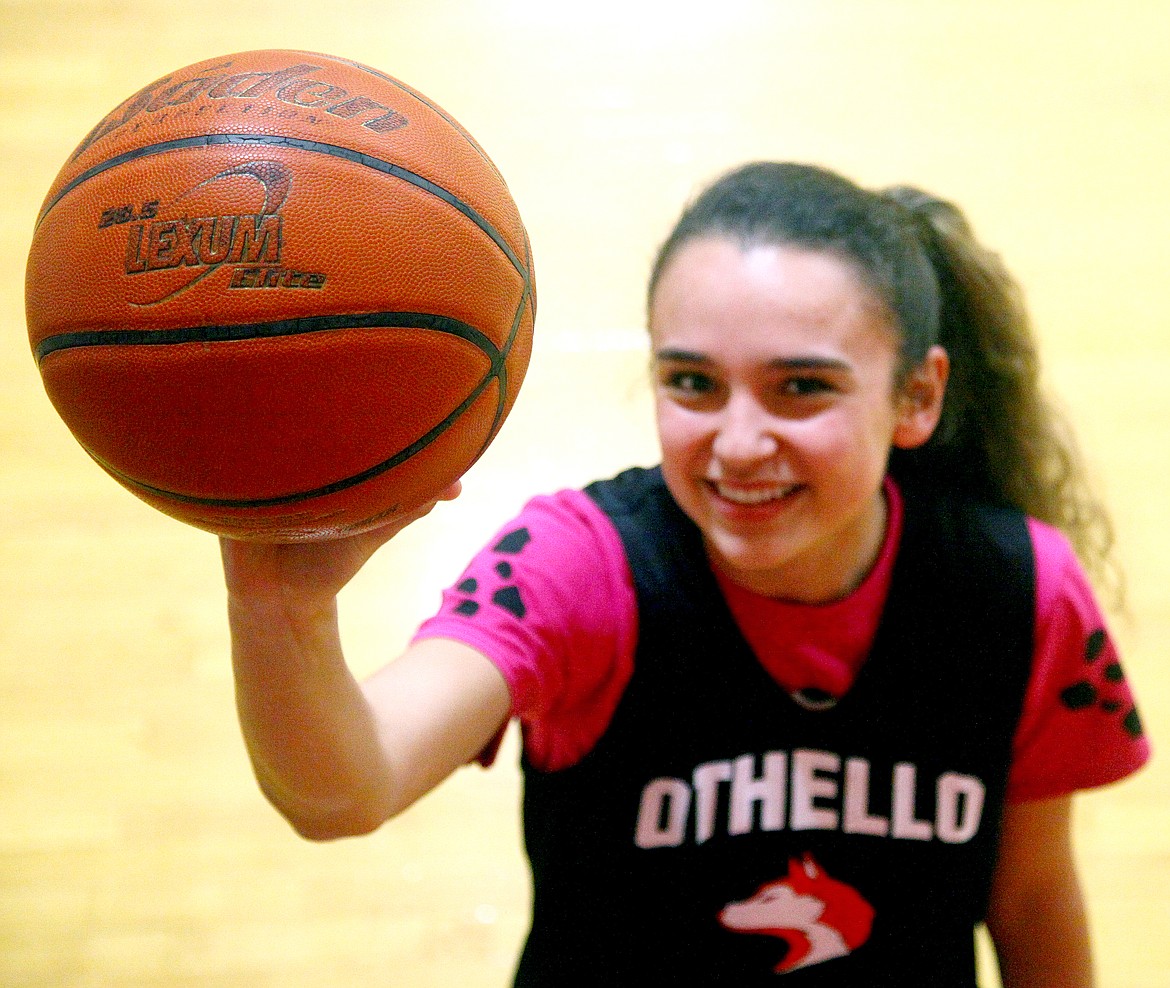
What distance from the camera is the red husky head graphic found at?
97cm

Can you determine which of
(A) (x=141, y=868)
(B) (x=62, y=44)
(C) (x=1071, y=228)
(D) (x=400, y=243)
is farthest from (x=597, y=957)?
(B) (x=62, y=44)

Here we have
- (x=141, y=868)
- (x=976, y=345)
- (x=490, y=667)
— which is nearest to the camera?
(x=490, y=667)

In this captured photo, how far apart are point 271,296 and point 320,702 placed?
26cm

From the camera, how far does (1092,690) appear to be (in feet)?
3.20

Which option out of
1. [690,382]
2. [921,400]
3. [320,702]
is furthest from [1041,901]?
[320,702]

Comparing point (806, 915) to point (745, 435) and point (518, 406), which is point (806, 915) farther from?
point (518, 406)

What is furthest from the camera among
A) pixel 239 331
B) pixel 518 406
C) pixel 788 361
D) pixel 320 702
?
pixel 518 406

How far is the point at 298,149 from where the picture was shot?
61 centimetres

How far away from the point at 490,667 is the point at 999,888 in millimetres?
567

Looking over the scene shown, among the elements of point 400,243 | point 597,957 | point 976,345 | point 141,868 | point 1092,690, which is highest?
point 976,345

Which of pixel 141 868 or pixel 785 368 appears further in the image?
pixel 141 868

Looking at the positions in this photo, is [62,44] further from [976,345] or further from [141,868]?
[976,345]

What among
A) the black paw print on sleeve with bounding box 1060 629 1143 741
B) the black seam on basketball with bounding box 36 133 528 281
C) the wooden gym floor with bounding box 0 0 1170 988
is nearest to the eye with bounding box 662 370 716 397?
the black seam on basketball with bounding box 36 133 528 281

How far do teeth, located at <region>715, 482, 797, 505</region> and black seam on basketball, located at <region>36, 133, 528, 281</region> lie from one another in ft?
Answer: 0.99
